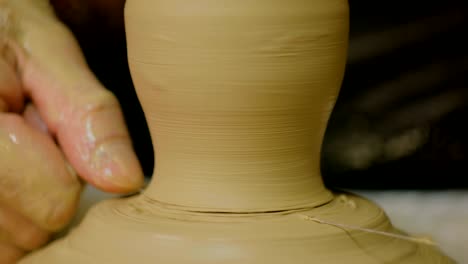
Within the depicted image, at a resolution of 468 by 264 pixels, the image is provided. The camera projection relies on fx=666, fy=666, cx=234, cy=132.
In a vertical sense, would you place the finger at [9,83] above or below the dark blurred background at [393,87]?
above

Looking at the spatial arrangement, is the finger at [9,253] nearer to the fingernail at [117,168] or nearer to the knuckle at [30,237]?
the knuckle at [30,237]

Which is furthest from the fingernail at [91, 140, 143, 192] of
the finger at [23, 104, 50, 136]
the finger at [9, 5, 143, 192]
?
the finger at [23, 104, 50, 136]

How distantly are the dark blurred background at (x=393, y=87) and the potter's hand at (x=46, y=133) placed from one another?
0.52 metres

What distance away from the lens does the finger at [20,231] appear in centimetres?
105

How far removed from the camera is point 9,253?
108 cm

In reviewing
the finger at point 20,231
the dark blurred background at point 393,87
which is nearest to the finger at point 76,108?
the finger at point 20,231

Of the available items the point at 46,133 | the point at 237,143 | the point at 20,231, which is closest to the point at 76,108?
the point at 46,133

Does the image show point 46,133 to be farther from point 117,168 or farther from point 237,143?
A: point 237,143

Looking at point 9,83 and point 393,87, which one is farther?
point 393,87

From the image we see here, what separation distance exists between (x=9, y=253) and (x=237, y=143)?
1.51 feet

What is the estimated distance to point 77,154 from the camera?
41.3 inches

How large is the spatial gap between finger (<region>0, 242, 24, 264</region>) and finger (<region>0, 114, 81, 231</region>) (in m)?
0.06

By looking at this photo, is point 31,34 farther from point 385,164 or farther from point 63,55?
point 385,164

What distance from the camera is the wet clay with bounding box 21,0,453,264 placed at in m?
0.82
